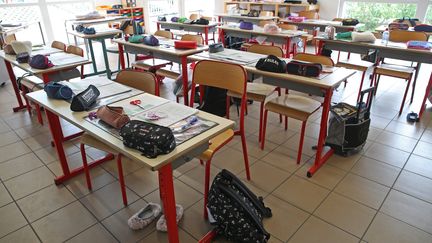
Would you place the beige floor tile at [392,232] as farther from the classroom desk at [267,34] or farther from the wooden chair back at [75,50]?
the wooden chair back at [75,50]

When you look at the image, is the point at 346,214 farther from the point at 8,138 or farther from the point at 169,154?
the point at 8,138

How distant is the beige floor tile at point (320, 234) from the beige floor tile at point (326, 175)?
1.40 ft

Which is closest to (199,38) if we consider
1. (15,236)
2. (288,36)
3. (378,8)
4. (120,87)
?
(288,36)

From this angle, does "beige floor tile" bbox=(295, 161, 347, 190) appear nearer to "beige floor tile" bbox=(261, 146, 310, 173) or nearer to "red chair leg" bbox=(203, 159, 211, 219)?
"beige floor tile" bbox=(261, 146, 310, 173)

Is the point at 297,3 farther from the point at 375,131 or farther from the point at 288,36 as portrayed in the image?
the point at 375,131

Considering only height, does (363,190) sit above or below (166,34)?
below

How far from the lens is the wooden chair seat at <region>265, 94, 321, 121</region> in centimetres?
238

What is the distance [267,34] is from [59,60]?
9.43ft

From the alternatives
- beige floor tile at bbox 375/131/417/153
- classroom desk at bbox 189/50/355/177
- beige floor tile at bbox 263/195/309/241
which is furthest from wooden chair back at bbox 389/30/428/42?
beige floor tile at bbox 263/195/309/241

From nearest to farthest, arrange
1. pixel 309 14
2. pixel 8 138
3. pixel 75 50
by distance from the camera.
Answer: pixel 8 138, pixel 75 50, pixel 309 14

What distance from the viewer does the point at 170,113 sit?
1.59 metres

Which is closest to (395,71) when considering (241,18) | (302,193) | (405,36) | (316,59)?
(405,36)

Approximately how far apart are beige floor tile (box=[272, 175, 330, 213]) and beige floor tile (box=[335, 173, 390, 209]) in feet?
0.48

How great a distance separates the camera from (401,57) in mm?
3213
